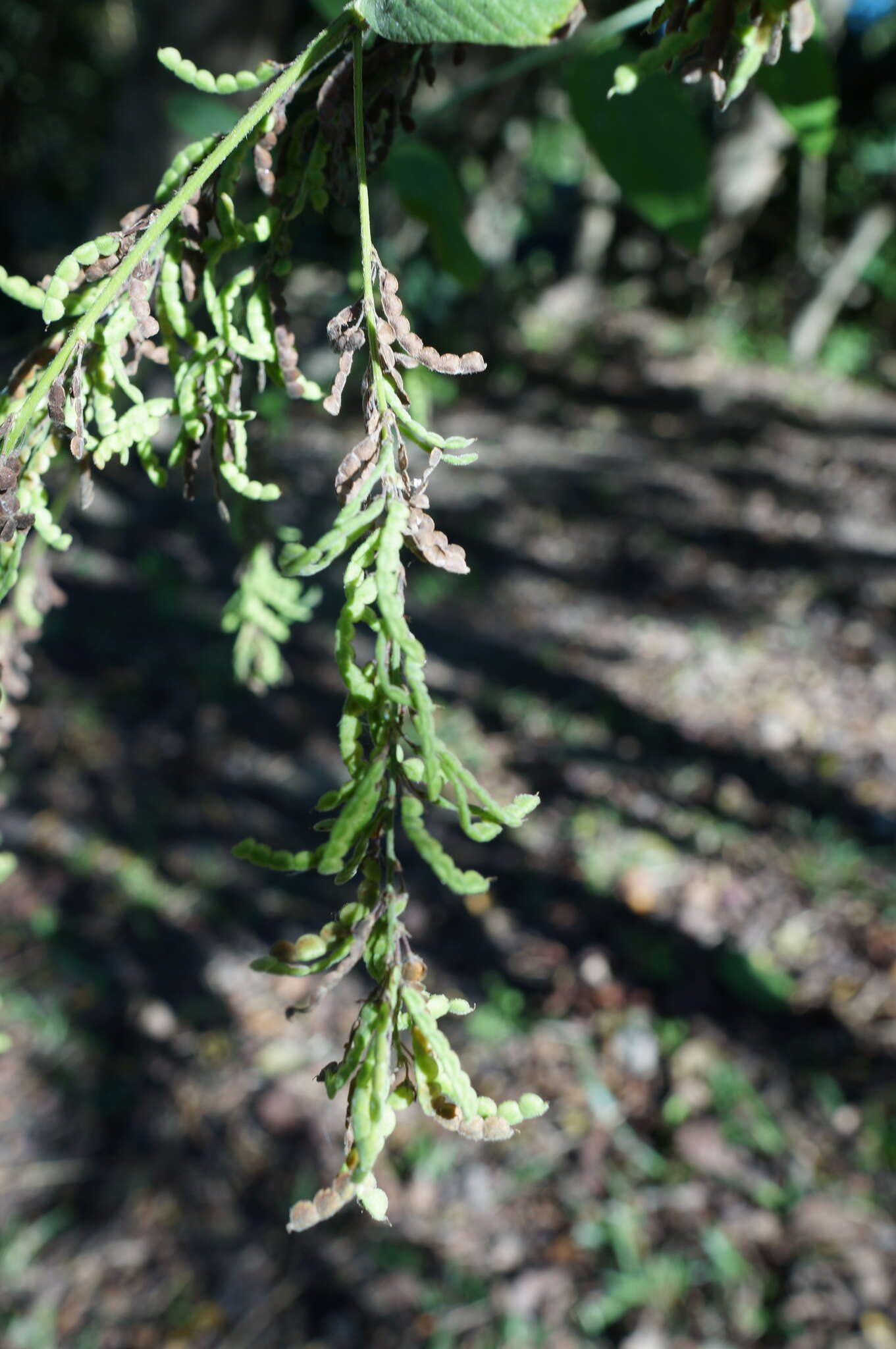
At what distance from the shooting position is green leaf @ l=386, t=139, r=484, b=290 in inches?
41.0

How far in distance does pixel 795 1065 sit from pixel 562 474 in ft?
14.5

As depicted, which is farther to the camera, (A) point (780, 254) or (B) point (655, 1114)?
(A) point (780, 254)

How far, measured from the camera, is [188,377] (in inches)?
30.3

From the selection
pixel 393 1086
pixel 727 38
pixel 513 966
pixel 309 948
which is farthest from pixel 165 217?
pixel 513 966

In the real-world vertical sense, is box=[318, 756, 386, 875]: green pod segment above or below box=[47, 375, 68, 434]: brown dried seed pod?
below

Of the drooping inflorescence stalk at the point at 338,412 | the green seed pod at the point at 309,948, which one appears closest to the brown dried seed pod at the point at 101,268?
the drooping inflorescence stalk at the point at 338,412

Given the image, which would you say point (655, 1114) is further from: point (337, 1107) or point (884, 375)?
point (884, 375)

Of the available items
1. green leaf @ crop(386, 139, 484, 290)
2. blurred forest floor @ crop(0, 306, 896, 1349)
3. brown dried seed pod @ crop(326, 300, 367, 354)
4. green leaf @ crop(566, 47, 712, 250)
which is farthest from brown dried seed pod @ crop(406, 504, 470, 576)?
blurred forest floor @ crop(0, 306, 896, 1349)

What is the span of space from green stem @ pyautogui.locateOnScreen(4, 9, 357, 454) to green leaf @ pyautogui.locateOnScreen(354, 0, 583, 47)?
7 cm

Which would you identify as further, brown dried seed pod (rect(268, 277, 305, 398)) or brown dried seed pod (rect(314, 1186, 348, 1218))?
brown dried seed pod (rect(268, 277, 305, 398))

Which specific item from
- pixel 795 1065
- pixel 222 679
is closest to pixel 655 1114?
pixel 795 1065

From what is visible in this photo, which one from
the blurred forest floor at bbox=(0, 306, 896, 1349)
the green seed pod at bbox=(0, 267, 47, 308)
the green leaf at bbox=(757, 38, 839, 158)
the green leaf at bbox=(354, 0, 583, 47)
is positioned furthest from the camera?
the blurred forest floor at bbox=(0, 306, 896, 1349)

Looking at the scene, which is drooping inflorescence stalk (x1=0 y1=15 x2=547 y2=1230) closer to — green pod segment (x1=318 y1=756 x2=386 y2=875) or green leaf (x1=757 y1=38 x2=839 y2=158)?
green pod segment (x1=318 y1=756 x2=386 y2=875)

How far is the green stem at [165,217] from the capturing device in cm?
65
